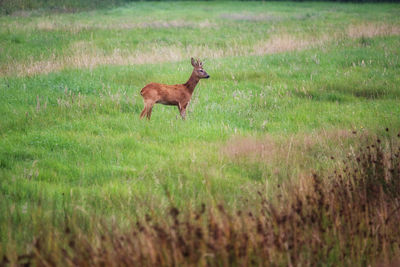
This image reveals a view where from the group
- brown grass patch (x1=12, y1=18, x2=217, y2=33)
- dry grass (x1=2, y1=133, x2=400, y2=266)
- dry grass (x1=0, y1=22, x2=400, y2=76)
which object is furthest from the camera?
brown grass patch (x1=12, y1=18, x2=217, y2=33)

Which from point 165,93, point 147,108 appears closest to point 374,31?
point 165,93

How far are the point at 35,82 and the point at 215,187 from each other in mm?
7755

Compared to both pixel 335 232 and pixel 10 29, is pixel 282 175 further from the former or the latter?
pixel 10 29

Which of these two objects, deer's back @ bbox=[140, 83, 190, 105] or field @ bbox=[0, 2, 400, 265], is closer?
field @ bbox=[0, 2, 400, 265]

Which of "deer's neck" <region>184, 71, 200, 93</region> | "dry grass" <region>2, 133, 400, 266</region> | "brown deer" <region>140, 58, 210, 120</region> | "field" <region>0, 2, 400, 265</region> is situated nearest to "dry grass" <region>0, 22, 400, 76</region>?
"field" <region>0, 2, 400, 265</region>

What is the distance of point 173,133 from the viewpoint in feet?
25.3

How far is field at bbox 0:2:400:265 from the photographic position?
4.88 m

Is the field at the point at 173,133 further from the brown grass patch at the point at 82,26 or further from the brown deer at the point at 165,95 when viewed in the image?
Answer: the brown grass patch at the point at 82,26

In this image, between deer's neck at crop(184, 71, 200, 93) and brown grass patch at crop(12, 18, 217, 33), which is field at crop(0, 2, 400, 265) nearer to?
deer's neck at crop(184, 71, 200, 93)

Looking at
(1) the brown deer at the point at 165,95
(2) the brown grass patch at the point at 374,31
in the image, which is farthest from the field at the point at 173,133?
(2) the brown grass patch at the point at 374,31

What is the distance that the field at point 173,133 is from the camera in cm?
488

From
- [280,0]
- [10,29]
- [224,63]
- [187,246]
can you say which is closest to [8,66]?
[224,63]

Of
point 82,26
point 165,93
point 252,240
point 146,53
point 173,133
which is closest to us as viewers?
point 252,240

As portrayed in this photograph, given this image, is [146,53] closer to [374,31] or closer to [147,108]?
[147,108]
